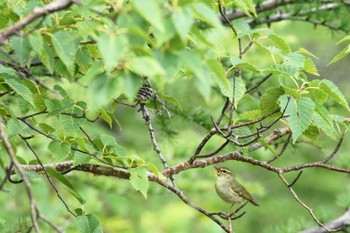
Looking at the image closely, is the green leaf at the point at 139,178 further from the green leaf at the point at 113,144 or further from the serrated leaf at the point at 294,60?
the serrated leaf at the point at 294,60

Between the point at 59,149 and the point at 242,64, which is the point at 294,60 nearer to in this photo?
the point at 242,64

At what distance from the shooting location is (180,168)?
8.11 ft

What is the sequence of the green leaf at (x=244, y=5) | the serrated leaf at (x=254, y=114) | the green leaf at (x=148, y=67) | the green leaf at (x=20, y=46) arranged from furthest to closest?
the serrated leaf at (x=254, y=114), the green leaf at (x=244, y=5), the green leaf at (x=20, y=46), the green leaf at (x=148, y=67)

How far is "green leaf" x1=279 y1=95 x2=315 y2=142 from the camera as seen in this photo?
205 centimetres

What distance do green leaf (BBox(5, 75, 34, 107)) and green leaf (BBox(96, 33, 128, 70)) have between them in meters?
0.62

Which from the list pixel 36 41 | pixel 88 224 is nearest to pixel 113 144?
pixel 88 224

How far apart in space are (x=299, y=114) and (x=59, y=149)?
2.26ft

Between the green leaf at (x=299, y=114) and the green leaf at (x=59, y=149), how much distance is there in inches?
24.5

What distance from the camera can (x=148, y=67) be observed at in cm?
142

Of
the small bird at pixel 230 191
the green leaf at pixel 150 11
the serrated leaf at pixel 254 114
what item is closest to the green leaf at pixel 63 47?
the green leaf at pixel 150 11

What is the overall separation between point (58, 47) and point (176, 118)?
2.01 meters

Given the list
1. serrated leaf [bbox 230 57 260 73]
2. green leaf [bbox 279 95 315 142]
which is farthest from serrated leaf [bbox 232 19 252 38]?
green leaf [bbox 279 95 315 142]

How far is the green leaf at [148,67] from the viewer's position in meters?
1.41

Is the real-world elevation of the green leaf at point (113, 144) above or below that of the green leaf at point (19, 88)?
below
